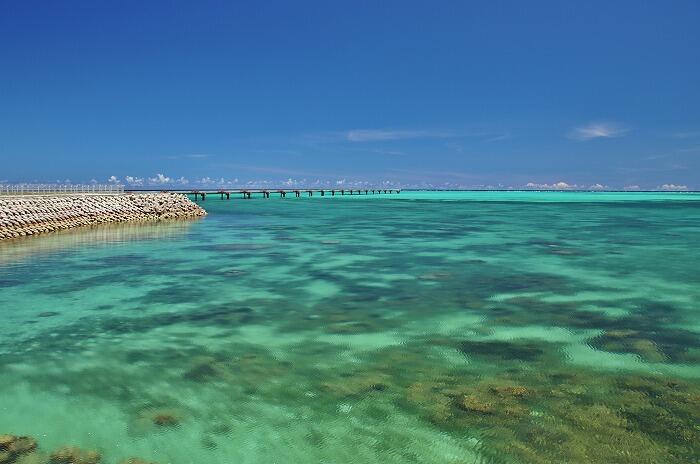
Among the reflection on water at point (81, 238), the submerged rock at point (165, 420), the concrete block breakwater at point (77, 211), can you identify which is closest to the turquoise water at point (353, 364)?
the submerged rock at point (165, 420)

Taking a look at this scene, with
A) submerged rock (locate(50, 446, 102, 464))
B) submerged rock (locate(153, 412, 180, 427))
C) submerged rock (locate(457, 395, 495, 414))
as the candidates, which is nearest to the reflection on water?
submerged rock (locate(153, 412, 180, 427))

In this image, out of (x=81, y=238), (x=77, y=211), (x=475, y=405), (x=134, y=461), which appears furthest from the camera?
(x=77, y=211)

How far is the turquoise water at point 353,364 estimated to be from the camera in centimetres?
489

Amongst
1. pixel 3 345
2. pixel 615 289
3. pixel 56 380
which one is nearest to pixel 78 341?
pixel 3 345

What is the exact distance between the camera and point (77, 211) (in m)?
30.5

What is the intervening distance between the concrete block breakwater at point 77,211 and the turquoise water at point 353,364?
10549 mm

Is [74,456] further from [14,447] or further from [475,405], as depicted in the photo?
[475,405]

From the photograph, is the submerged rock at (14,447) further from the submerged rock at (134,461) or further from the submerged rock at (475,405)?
the submerged rock at (475,405)

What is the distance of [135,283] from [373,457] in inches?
394

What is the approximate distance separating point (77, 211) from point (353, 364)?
28579mm

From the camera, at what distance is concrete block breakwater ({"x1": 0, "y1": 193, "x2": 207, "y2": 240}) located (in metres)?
24.3

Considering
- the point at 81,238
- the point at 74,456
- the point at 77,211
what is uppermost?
the point at 77,211

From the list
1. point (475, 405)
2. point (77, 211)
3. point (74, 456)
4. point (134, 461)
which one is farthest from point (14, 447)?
point (77, 211)

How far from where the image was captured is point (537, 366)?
22.4 feet
